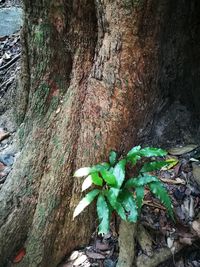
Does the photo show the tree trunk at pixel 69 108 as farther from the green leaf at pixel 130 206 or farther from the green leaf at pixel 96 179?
the green leaf at pixel 130 206

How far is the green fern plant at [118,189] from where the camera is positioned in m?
2.33

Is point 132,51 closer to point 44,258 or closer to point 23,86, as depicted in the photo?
point 23,86

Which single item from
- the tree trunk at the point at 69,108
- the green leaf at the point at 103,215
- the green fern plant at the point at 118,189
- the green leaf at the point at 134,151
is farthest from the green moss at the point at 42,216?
the green leaf at the point at 134,151

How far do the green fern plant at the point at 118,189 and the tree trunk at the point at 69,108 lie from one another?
0.67ft

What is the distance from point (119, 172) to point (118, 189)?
12cm

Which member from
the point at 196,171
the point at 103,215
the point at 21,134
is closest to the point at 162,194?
the point at 103,215

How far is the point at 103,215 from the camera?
232cm

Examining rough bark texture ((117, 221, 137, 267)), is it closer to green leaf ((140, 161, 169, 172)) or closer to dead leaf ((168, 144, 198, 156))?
green leaf ((140, 161, 169, 172))

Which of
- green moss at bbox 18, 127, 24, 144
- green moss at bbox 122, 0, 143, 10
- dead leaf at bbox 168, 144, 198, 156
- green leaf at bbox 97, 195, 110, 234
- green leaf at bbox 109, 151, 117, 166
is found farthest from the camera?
green moss at bbox 18, 127, 24, 144

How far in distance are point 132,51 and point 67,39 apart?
0.52 meters

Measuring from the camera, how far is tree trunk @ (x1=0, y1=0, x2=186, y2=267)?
93.9 inches

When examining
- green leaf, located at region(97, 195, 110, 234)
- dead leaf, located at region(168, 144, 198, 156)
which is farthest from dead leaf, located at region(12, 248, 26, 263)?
dead leaf, located at region(168, 144, 198, 156)

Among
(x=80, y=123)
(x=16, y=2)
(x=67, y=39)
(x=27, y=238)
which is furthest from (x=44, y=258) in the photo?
(x=16, y=2)

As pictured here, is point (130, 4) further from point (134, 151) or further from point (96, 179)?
point (96, 179)
